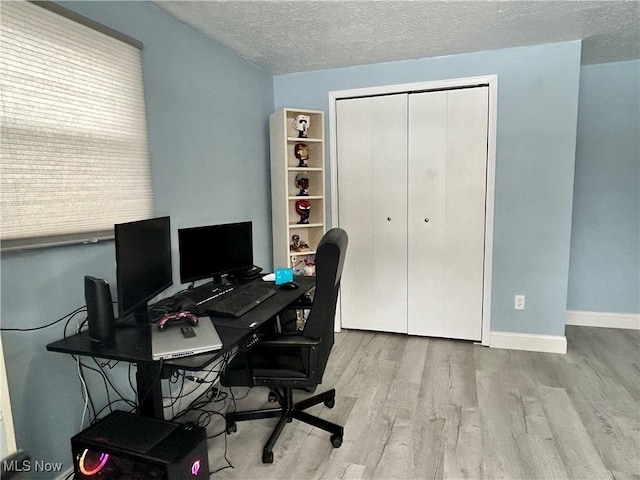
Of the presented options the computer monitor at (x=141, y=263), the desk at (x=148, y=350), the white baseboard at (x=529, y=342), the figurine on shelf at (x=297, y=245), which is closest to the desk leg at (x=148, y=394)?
the desk at (x=148, y=350)

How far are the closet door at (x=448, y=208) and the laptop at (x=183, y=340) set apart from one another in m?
2.19

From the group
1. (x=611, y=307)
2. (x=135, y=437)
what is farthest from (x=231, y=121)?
(x=611, y=307)

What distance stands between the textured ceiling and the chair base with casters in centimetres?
222

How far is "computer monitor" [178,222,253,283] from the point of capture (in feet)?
7.28

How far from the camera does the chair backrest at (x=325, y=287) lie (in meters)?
1.73

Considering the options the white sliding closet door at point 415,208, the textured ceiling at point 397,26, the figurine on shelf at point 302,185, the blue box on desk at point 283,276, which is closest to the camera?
the textured ceiling at point 397,26

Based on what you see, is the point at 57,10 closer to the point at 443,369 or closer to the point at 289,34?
the point at 289,34

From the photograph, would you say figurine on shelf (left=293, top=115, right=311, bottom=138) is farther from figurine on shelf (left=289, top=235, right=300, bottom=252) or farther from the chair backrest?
the chair backrest

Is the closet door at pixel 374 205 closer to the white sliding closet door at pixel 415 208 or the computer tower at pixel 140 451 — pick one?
the white sliding closet door at pixel 415 208

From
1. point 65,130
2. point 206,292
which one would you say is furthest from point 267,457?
point 65,130

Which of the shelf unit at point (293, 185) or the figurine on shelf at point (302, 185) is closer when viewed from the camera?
the shelf unit at point (293, 185)

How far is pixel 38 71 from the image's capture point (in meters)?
1.56

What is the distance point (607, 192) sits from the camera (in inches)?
142

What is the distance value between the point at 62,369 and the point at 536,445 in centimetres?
233
